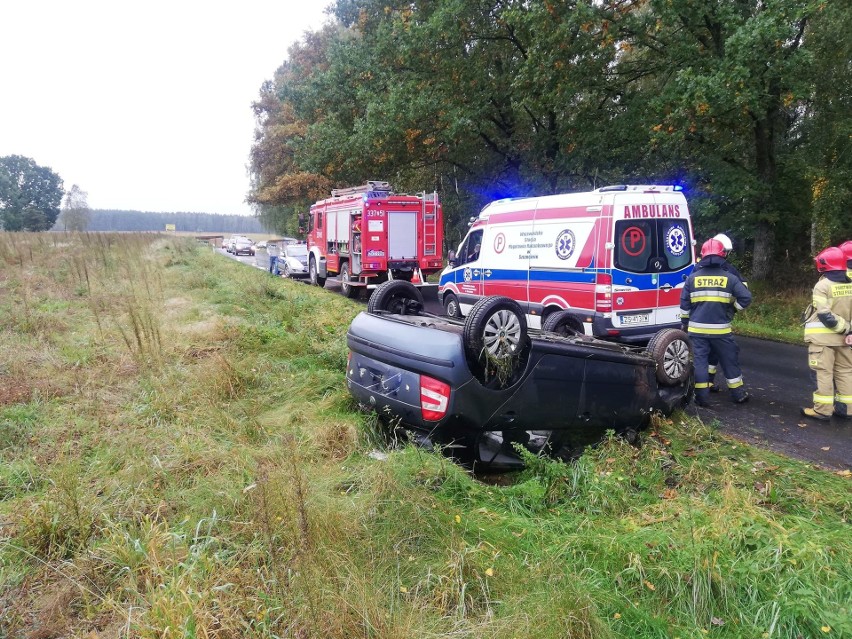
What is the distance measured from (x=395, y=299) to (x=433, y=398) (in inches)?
56.4

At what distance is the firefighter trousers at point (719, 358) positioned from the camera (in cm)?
575

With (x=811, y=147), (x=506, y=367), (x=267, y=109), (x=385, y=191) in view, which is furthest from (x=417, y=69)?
(x=267, y=109)

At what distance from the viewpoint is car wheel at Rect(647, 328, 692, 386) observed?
461 centimetres

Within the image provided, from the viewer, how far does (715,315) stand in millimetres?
5777

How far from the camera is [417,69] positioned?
15.4 meters

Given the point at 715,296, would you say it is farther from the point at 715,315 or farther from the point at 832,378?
the point at 832,378

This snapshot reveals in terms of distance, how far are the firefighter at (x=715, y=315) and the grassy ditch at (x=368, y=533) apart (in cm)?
127

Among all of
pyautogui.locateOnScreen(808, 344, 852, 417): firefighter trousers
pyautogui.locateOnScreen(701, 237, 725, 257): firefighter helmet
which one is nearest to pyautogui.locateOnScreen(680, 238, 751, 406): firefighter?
pyautogui.locateOnScreen(701, 237, 725, 257): firefighter helmet

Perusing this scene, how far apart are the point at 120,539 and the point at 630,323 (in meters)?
6.30

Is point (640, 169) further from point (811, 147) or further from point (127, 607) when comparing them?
point (127, 607)

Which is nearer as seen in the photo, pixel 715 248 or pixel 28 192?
pixel 715 248

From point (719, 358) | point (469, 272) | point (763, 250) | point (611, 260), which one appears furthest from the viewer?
point (763, 250)

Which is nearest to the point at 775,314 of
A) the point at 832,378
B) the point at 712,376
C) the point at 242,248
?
the point at 712,376

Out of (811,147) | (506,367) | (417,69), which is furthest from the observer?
(417,69)
